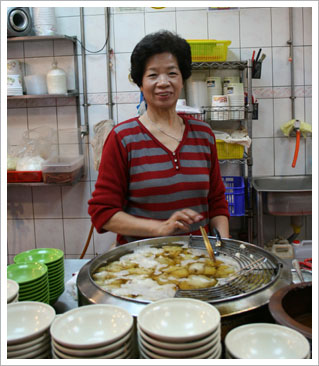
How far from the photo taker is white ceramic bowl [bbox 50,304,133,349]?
0.71 m

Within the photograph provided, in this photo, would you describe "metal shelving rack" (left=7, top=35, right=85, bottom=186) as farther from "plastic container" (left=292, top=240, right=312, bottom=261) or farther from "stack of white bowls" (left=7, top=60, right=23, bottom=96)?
"plastic container" (left=292, top=240, right=312, bottom=261)

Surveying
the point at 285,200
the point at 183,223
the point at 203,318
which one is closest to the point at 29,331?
the point at 203,318

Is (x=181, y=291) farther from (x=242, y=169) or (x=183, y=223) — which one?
(x=242, y=169)

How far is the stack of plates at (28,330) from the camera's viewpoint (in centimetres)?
73

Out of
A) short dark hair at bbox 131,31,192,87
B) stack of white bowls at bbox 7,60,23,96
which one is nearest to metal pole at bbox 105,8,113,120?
stack of white bowls at bbox 7,60,23,96

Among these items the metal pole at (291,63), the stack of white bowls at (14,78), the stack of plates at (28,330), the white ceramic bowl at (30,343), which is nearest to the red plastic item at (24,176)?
the stack of white bowls at (14,78)

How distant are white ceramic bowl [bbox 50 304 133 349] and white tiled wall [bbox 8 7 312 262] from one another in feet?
8.98

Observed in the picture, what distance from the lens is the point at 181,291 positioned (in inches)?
39.3

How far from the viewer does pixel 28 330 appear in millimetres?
776

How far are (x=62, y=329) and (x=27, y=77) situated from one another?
9.91 feet

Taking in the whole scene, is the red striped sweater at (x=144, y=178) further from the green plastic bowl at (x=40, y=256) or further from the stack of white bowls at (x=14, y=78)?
the stack of white bowls at (x=14, y=78)

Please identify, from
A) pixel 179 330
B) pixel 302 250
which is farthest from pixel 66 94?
pixel 179 330

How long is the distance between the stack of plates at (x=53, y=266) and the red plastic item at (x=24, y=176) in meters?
1.97

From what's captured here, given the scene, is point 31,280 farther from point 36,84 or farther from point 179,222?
point 36,84
